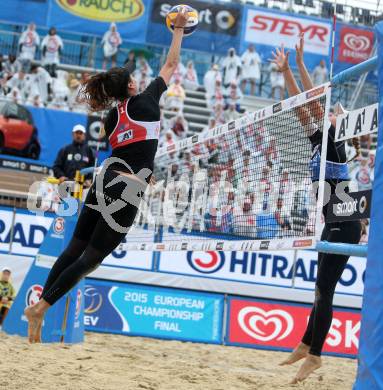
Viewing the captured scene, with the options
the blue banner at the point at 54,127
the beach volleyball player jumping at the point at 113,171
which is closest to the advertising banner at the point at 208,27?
the blue banner at the point at 54,127

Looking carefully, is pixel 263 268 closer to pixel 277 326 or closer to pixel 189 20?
pixel 277 326

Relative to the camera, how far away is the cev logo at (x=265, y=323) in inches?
416

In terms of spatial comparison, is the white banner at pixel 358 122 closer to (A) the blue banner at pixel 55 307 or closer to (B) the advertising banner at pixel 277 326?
(A) the blue banner at pixel 55 307

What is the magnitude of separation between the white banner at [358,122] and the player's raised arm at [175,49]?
123 cm

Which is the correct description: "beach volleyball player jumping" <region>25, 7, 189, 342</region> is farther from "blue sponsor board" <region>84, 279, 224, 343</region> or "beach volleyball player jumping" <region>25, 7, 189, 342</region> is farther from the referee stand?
"blue sponsor board" <region>84, 279, 224, 343</region>

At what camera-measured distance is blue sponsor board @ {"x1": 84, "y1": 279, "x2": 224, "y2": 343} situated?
10.2 meters

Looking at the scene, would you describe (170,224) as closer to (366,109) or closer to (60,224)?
(60,224)

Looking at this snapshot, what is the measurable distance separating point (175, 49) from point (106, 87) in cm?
55

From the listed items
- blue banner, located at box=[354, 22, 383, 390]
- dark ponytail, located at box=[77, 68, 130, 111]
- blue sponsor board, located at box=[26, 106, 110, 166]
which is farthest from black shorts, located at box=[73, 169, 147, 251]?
blue sponsor board, located at box=[26, 106, 110, 166]

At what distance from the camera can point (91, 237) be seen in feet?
15.5

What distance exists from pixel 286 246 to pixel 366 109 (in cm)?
107

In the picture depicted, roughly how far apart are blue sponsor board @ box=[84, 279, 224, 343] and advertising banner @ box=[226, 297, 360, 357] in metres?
0.26

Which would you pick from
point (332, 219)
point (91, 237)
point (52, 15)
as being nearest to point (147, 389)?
point (91, 237)

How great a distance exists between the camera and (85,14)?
18844 mm
